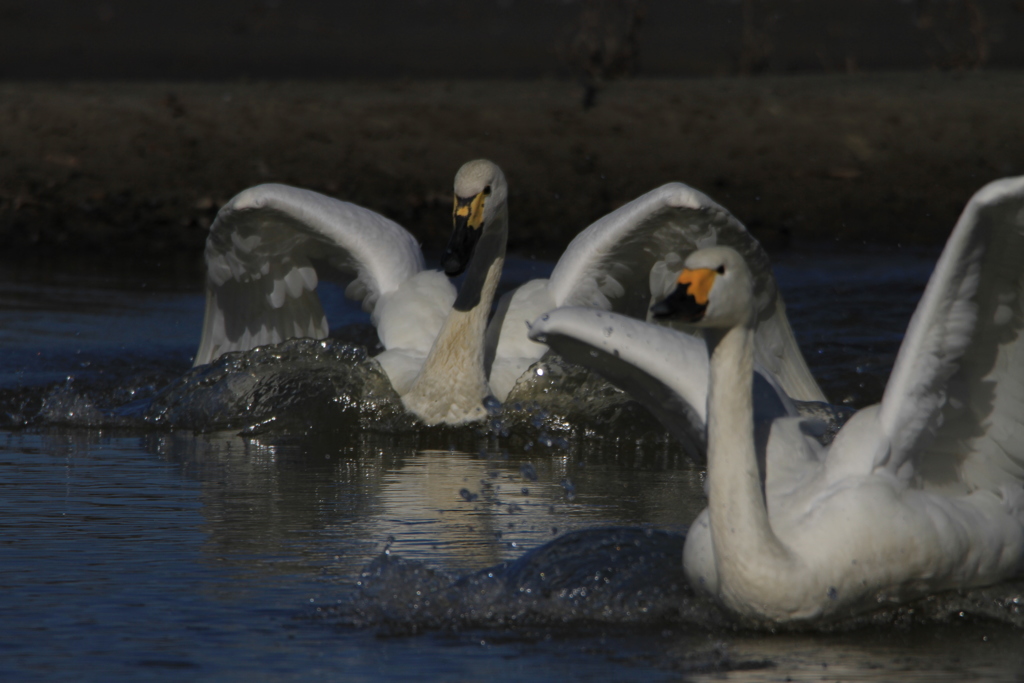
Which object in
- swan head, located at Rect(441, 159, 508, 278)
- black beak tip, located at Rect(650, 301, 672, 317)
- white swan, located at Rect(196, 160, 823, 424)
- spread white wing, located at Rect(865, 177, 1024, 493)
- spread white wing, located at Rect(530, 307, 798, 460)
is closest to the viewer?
black beak tip, located at Rect(650, 301, 672, 317)

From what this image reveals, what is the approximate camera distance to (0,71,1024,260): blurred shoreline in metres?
14.4

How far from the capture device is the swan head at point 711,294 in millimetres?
3986

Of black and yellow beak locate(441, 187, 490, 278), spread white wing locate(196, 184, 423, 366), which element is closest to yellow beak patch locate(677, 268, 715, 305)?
black and yellow beak locate(441, 187, 490, 278)

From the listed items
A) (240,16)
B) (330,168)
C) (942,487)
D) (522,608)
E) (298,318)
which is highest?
(240,16)

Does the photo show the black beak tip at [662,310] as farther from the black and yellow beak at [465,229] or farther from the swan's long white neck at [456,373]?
the swan's long white neck at [456,373]

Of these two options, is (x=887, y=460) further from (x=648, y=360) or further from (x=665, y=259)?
(x=665, y=259)

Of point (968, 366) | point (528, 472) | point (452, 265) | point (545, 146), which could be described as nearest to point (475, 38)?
point (545, 146)

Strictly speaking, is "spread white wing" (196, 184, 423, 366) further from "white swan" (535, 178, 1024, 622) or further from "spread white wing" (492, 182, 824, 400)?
"white swan" (535, 178, 1024, 622)

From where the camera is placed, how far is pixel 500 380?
7656 mm

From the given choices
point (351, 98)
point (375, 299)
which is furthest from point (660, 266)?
point (351, 98)

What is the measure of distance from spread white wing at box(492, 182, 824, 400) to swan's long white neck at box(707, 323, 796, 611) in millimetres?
2873

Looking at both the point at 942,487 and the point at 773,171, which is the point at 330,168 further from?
the point at 942,487

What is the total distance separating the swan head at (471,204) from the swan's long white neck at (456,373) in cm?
18

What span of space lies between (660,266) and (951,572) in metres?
3.49
